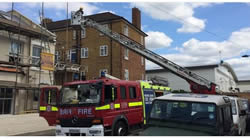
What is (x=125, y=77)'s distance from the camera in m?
29.6

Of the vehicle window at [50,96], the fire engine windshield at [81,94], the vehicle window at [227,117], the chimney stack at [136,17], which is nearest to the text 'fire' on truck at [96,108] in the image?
the fire engine windshield at [81,94]

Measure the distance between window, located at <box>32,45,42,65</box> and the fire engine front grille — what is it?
13.1m

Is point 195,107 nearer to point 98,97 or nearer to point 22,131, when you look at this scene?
point 98,97

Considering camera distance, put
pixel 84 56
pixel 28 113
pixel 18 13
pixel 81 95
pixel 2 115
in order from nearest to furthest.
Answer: pixel 81 95 → pixel 2 115 → pixel 28 113 → pixel 18 13 → pixel 84 56

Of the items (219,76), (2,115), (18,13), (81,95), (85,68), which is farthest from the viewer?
(219,76)

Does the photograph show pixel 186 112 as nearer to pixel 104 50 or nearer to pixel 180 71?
pixel 180 71

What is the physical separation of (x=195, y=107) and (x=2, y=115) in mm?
15313

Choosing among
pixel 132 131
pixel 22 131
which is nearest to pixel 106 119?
pixel 132 131

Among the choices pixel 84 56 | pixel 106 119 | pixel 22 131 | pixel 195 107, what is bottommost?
pixel 22 131

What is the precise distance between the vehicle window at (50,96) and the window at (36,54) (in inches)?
385

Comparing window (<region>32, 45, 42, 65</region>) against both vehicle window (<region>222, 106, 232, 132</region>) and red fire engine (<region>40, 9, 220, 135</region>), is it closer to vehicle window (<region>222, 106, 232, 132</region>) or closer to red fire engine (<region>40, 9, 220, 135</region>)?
red fire engine (<region>40, 9, 220, 135</region>)

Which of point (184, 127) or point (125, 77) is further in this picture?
point (125, 77)

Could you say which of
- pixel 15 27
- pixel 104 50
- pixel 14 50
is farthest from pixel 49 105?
pixel 104 50

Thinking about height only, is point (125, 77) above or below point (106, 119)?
above
